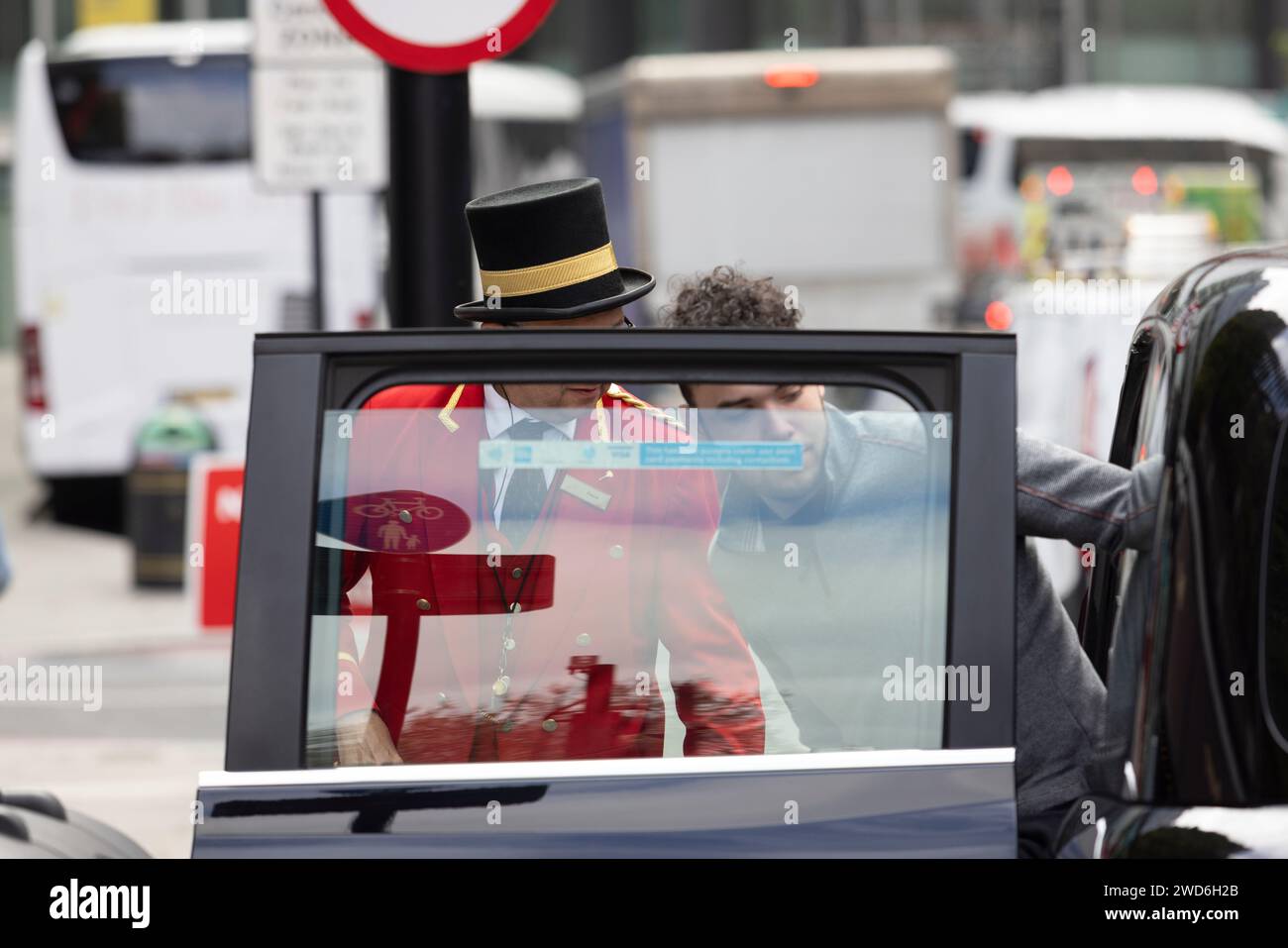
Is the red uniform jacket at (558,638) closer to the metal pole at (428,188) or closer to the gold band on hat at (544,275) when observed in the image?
the gold band on hat at (544,275)

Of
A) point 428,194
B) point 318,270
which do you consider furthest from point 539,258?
point 318,270

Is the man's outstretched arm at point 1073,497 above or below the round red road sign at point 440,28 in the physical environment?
below

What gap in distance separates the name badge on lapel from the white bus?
11.7m

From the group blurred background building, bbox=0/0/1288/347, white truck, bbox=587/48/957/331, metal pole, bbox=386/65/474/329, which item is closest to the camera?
metal pole, bbox=386/65/474/329

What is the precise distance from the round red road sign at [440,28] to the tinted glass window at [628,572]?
5.49 ft

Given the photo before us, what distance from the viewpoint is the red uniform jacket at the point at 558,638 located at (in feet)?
7.44

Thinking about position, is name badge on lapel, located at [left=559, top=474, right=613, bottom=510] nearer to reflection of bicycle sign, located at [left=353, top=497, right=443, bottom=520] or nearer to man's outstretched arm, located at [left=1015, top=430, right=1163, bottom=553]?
reflection of bicycle sign, located at [left=353, top=497, right=443, bottom=520]

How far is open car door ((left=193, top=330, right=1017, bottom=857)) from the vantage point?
2.17m
